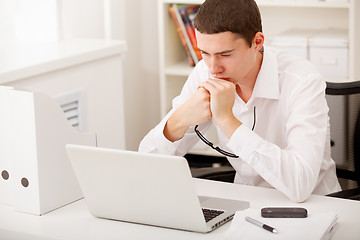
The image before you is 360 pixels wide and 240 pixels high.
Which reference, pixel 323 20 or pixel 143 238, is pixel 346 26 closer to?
pixel 323 20

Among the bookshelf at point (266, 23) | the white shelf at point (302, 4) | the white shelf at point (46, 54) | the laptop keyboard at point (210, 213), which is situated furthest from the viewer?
the bookshelf at point (266, 23)

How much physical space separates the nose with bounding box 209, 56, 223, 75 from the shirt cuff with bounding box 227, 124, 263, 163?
19 centimetres

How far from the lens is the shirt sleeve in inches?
69.2

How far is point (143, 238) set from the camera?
5.02 feet

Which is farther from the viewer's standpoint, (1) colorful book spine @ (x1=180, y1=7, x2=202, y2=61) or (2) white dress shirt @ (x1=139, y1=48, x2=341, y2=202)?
(1) colorful book spine @ (x1=180, y1=7, x2=202, y2=61)

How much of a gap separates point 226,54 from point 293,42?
1.64 m

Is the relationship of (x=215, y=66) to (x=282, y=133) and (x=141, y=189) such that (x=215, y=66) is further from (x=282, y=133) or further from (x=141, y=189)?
(x=141, y=189)

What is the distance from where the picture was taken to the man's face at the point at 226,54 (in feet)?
6.06

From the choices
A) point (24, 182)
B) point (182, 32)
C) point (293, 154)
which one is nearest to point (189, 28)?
point (182, 32)

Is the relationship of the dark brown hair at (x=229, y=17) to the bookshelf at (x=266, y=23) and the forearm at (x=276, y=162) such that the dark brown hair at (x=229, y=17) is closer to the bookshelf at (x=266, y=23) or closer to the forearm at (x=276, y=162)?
the forearm at (x=276, y=162)

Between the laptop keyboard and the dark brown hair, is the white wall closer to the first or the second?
the dark brown hair

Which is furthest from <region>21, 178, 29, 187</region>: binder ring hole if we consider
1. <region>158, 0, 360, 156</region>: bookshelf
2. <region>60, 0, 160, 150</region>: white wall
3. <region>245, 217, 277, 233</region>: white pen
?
<region>158, 0, 360, 156</region>: bookshelf

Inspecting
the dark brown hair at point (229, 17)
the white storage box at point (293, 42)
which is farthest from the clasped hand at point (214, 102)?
the white storage box at point (293, 42)

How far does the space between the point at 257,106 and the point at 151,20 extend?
2099 millimetres
